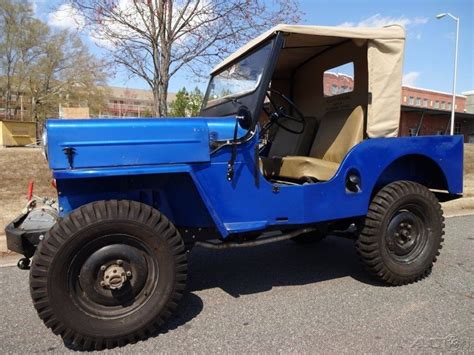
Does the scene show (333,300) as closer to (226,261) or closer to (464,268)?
(226,261)

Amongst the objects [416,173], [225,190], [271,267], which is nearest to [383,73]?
[416,173]

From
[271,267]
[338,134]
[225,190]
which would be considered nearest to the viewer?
[225,190]

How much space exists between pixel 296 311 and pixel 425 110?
7540 mm

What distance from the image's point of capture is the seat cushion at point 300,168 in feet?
12.9

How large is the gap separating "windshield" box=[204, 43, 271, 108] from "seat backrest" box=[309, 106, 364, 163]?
114 centimetres

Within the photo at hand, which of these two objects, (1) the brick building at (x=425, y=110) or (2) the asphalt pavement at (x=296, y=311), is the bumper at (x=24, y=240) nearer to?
(2) the asphalt pavement at (x=296, y=311)

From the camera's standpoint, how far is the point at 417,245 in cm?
422

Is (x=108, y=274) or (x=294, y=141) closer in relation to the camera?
(x=108, y=274)

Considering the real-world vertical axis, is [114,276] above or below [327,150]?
below

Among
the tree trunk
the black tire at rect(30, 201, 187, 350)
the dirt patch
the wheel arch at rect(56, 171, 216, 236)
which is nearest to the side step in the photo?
the wheel arch at rect(56, 171, 216, 236)

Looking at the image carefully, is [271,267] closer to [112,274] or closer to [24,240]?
[112,274]

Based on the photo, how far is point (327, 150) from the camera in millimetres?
4484

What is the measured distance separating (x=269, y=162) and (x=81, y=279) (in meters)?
2.36

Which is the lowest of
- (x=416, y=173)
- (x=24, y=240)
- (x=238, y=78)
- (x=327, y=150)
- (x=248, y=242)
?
(x=248, y=242)
